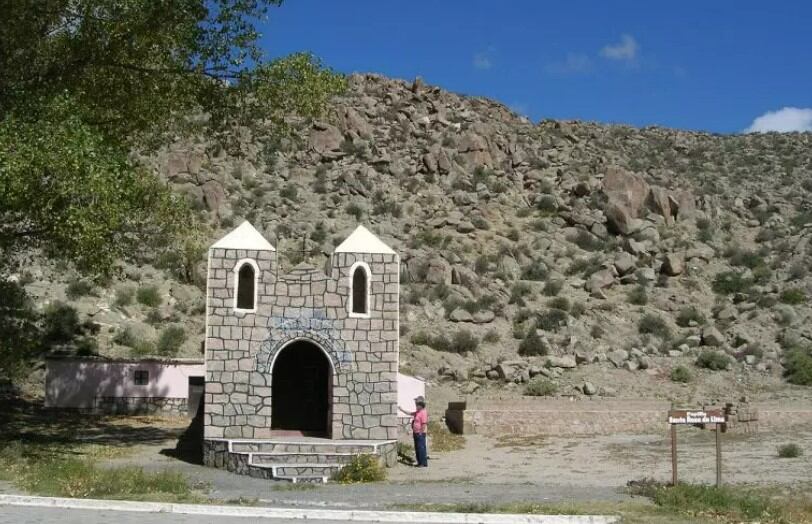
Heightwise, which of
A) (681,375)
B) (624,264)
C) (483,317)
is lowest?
(681,375)

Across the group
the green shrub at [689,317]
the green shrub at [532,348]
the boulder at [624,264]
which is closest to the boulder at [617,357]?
the green shrub at [532,348]

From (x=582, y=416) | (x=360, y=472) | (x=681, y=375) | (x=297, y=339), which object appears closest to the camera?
(x=360, y=472)

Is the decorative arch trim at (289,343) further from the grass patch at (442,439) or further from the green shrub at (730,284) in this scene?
the green shrub at (730,284)

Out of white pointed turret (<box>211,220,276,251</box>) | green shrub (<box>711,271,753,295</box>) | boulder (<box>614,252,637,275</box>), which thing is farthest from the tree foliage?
green shrub (<box>711,271,753,295</box>)

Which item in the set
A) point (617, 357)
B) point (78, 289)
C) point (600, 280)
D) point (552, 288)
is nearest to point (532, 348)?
point (617, 357)

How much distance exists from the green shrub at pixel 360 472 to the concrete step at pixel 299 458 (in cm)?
36

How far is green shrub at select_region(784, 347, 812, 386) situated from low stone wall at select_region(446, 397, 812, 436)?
4.98 meters

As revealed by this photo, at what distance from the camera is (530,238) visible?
45719 mm

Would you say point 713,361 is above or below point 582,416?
above

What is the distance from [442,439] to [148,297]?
16.2 m

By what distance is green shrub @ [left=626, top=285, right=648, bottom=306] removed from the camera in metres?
39.0

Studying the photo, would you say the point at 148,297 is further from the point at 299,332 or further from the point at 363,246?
the point at 363,246

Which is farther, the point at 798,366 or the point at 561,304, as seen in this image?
the point at 561,304

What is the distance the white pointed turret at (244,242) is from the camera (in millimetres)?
18281
